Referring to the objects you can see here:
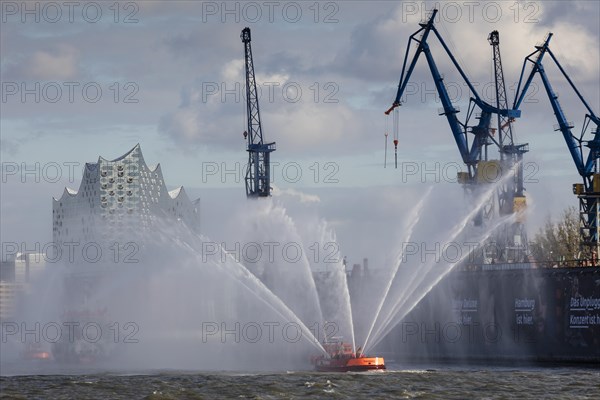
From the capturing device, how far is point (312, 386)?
7225cm

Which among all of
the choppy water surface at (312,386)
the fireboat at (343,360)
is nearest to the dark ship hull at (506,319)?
the choppy water surface at (312,386)

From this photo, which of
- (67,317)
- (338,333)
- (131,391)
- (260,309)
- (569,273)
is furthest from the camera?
(67,317)

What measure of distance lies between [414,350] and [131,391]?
185 feet

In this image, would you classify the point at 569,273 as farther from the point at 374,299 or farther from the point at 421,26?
the point at 421,26

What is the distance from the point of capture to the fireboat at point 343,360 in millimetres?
81562

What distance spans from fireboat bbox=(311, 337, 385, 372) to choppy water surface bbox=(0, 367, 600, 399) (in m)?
0.76

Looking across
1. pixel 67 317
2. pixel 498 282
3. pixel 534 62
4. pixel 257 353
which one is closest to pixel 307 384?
pixel 257 353

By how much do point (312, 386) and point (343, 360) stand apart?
10.1 meters

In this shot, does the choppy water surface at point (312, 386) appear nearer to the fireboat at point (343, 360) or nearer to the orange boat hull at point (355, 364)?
the orange boat hull at point (355, 364)

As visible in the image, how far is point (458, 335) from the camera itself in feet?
386

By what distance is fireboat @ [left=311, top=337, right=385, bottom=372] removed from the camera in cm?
8156

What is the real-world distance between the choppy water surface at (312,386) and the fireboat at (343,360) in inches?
30.0

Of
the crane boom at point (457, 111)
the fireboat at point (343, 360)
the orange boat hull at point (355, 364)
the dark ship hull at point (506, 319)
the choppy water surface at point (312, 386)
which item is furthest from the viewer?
the crane boom at point (457, 111)

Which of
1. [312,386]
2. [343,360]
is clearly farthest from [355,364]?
[312,386]
